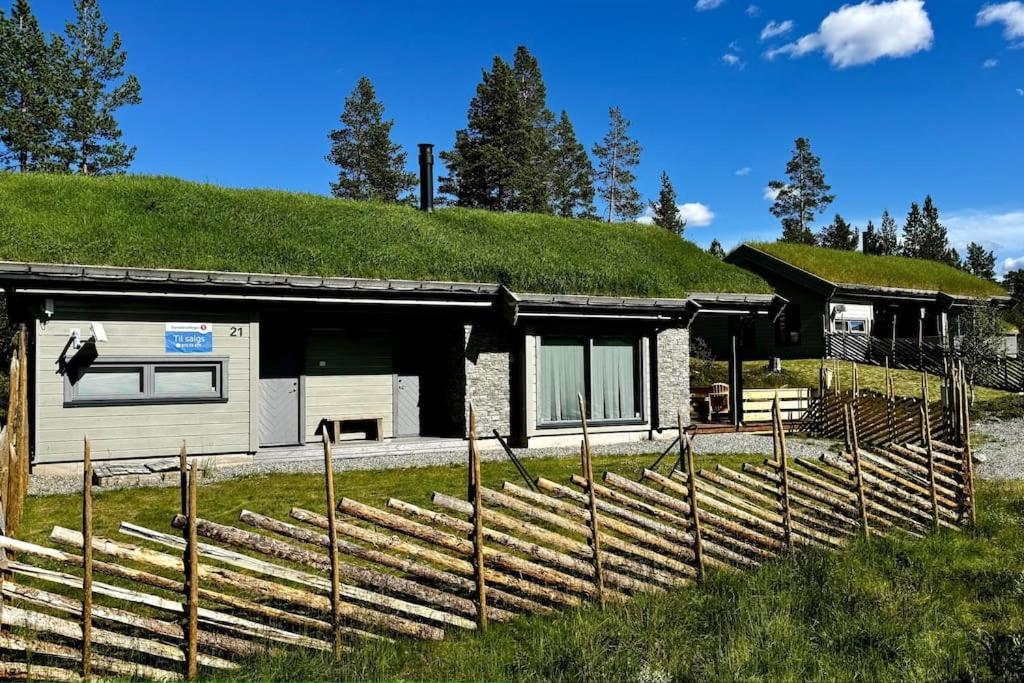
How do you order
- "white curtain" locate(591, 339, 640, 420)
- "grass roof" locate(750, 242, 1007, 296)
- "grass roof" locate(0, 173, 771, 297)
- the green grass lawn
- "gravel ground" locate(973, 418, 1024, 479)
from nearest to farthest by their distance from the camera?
the green grass lawn
"grass roof" locate(0, 173, 771, 297)
"gravel ground" locate(973, 418, 1024, 479)
"white curtain" locate(591, 339, 640, 420)
"grass roof" locate(750, 242, 1007, 296)

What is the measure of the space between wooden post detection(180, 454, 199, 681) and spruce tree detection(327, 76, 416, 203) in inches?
1878

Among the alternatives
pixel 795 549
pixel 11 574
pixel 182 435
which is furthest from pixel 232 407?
pixel 795 549

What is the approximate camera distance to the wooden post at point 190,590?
4020 millimetres

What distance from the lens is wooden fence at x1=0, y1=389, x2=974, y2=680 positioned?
395 centimetres

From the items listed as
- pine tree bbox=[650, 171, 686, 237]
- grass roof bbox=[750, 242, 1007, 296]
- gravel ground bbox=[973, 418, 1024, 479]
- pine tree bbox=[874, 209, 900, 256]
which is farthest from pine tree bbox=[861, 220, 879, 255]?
gravel ground bbox=[973, 418, 1024, 479]

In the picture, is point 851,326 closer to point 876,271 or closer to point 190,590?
point 876,271

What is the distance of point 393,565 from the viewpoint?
4.66 meters

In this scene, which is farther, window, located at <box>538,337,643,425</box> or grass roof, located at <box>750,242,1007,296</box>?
grass roof, located at <box>750,242,1007,296</box>

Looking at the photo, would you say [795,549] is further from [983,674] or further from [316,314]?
[316,314]

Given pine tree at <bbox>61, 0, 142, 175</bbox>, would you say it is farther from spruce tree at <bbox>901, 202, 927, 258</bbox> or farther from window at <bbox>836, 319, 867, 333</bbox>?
spruce tree at <bbox>901, 202, 927, 258</bbox>

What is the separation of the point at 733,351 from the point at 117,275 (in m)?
12.4

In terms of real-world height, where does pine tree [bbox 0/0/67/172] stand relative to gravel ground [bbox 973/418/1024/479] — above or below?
above

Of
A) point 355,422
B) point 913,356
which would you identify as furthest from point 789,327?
point 355,422

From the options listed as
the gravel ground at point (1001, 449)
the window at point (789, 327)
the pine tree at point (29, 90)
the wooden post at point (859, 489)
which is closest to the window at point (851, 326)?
the window at point (789, 327)
